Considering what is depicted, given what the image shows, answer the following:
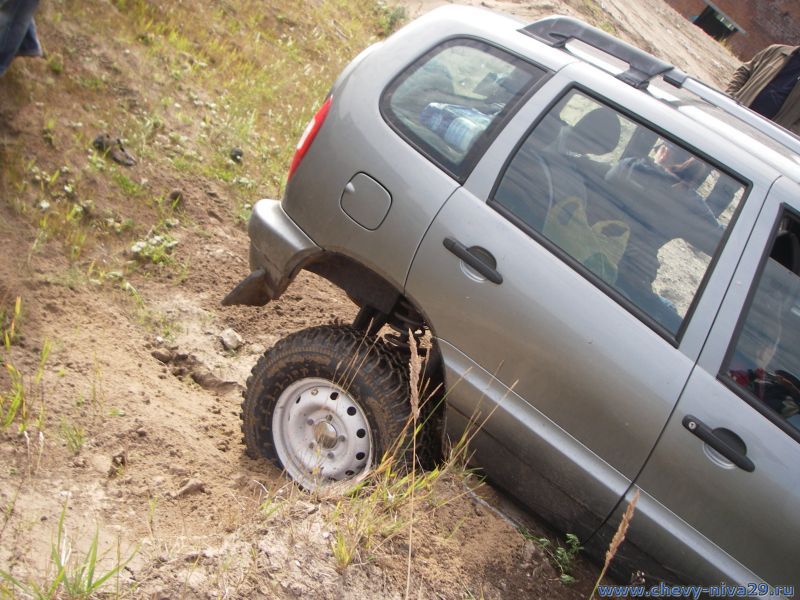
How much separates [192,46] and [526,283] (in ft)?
16.7

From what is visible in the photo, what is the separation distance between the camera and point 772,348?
8.96 feet

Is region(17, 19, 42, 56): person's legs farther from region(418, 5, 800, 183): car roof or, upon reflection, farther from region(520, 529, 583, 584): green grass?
region(520, 529, 583, 584): green grass

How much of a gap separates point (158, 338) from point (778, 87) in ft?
17.8

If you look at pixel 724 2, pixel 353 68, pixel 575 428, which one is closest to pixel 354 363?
pixel 575 428

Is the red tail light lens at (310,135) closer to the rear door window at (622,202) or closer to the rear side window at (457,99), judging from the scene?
the rear side window at (457,99)

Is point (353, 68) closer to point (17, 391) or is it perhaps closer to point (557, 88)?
point (557, 88)

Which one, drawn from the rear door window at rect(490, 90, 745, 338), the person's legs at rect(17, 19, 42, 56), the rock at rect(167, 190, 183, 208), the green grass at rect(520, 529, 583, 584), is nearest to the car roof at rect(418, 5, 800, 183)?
the rear door window at rect(490, 90, 745, 338)

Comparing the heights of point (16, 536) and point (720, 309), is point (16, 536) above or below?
below

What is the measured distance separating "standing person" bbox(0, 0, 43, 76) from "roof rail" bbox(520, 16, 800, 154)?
3.11 m

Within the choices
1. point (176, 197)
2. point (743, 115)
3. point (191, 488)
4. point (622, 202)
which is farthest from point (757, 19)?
point (191, 488)

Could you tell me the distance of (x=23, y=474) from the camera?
117 inches

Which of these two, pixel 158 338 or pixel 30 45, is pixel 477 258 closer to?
pixel 158 338

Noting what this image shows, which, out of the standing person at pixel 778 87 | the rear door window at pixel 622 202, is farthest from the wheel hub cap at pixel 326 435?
the standing person at pixel 778 87

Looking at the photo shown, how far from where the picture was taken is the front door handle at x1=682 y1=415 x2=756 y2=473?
2.63 m
